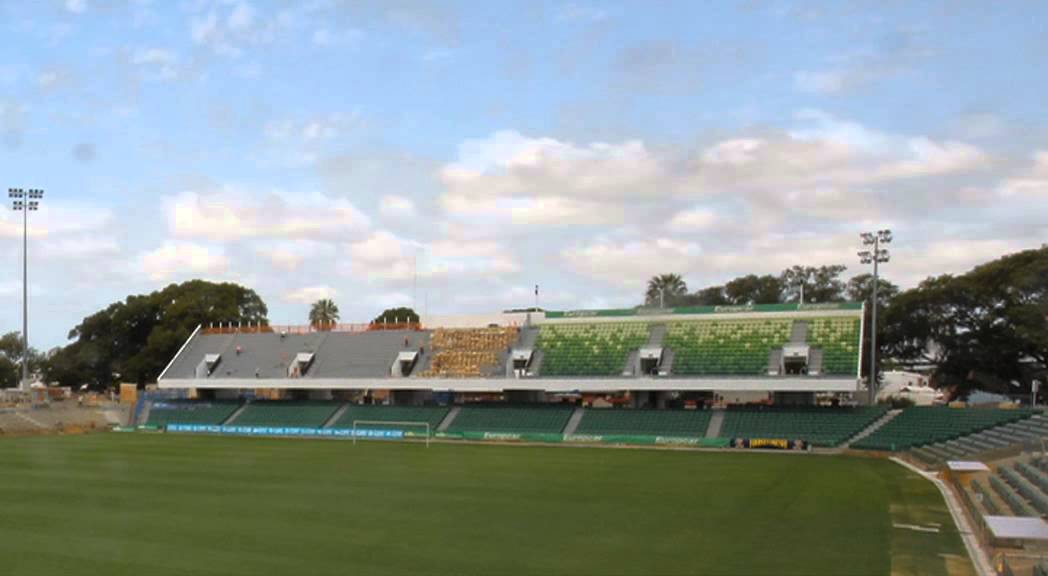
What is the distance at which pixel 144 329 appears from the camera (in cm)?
8788

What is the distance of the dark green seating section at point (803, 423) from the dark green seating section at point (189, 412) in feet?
111

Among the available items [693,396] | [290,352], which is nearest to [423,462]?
[693,396]

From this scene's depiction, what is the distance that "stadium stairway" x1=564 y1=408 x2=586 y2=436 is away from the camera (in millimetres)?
51906

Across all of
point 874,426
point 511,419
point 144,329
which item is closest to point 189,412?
point 511,419

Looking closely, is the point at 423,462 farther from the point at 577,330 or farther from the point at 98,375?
the point at 98,375

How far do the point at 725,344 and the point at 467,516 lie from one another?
109ft

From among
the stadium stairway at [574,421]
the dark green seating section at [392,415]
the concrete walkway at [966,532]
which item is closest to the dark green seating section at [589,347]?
the stadium stairway at [574,421]

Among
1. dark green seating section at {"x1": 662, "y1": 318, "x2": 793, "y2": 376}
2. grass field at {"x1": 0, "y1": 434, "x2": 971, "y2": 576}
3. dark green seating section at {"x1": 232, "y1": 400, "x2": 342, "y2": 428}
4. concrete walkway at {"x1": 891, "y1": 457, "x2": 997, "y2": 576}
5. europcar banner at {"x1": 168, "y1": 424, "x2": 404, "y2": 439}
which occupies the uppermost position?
dark green seating section at {"x1": 662, "y1": 318, "x2": 793, "y2": 376}

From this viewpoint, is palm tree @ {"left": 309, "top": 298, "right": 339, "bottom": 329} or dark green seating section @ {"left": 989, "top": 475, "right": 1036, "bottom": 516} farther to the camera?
palm tree @ {"left": 309, "top": 298, "right": 339, "bottom": 329}

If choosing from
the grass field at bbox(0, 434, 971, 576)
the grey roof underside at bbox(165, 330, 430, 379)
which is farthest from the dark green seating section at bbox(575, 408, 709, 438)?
the grey roof underside at bbox(165, 330, 430, 379)

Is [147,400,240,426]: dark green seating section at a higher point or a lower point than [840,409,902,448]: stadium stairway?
lower

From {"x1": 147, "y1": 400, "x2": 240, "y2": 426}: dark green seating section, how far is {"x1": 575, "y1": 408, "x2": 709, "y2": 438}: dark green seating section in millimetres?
25785

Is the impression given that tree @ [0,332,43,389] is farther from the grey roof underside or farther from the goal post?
the goal post

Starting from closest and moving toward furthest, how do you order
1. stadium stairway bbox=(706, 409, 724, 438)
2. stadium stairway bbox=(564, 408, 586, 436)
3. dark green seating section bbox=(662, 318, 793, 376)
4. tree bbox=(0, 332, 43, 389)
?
stadium stairway bbox=(706, 409, 724, 438) → dark green seating section bbox=(662, 318, 793, 376) → stadium stairway bbox=(564, 408, 586, 436) → tree bbox=(0, 332, 43, 389)
